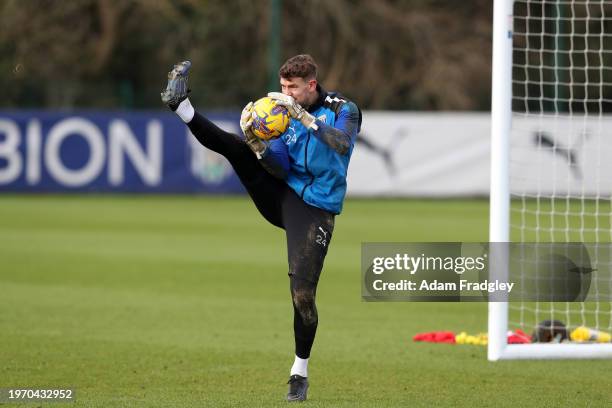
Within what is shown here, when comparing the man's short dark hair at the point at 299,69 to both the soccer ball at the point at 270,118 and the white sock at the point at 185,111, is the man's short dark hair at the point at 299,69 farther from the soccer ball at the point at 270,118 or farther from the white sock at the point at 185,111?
the white sock at the point at 185,111

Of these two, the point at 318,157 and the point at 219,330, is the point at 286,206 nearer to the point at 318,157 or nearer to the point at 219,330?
the point at 318,157

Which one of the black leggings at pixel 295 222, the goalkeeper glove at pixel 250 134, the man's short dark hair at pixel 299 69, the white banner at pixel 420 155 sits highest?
the white banner at pixel 420 155

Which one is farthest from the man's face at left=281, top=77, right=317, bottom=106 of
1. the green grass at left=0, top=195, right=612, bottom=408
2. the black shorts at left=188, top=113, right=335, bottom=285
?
the green grass at left=0, top=195, right=612, bottom=408

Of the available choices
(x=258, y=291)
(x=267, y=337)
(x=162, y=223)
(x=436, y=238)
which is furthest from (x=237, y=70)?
(x=267, y=337)

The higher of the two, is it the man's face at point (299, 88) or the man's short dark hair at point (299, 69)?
the man's short dark hair at point (299, 69)

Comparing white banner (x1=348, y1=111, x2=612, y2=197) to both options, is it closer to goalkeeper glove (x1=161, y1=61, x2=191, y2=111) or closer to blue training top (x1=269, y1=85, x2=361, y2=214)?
blue training top (x1=269, y1=85, x2=361, y2=214)

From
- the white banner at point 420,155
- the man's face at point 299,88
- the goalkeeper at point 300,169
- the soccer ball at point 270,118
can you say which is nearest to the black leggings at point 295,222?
the goalkeeper at point 300,169

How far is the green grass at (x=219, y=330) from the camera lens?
786 cm

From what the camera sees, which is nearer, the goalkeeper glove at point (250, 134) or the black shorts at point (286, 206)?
the goalkeeper glove at point (250, 134)

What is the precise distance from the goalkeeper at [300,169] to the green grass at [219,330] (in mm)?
691

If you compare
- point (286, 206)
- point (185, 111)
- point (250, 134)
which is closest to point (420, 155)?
point (286, 206)

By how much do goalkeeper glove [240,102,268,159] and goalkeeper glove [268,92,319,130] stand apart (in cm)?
20

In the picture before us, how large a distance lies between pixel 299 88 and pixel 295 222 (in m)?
0.90

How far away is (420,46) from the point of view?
121ft
